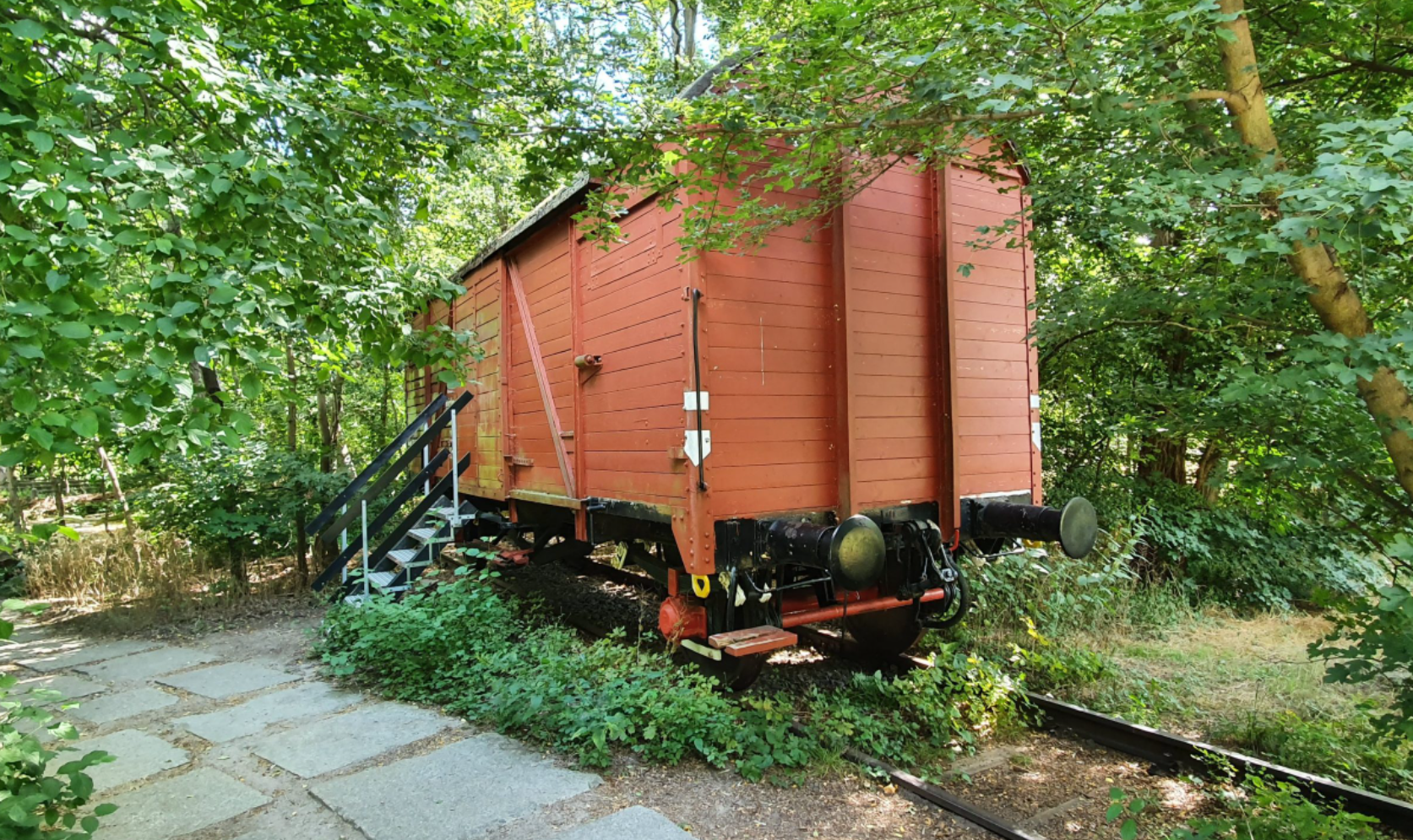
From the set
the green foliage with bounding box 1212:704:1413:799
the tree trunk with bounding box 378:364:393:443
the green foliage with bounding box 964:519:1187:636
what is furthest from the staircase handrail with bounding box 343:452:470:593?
the green foliage with bounding box 1212:704:1413:799

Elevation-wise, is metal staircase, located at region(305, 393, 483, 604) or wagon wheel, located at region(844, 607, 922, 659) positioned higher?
metal staircase, located at region(305, 393, 483, 604)

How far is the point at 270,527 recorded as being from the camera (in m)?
7.14

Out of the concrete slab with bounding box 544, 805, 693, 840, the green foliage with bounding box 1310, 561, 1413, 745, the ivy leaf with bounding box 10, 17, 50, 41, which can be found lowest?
the concrete slab with bounding box 544, 805, 693, 840

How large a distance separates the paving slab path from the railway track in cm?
124

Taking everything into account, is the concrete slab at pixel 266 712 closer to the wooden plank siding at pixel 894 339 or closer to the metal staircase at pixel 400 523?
the metal staircase at pixel 400 523

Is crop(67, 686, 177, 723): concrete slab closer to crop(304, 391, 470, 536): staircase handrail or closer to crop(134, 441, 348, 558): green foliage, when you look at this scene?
crop(304, 391, 470, 536): staircase handrail

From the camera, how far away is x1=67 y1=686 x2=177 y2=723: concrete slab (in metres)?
3.93

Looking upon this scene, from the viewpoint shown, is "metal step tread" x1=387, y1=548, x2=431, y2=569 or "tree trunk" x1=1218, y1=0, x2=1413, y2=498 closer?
"tree trunk" x1=1218, y1=0, x2=1413, y2=498

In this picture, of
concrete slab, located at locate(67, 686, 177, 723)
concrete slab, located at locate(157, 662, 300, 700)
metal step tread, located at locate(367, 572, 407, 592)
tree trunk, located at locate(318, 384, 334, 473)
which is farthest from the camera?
tree trunk, located at locate(318, 384, 334, 473)

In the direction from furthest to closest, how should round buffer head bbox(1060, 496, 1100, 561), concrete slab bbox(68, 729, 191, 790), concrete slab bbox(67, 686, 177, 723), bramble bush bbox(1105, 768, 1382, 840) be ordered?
concrete slab bbox(67, 686, 177, 723) < round buffer head bbox(1060, 496, 1100, 561) < concrete slab bbox(68, 729, 191, 790) < bramble bush bbox(1105, 768, 1382, 840)

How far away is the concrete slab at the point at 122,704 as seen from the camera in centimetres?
393

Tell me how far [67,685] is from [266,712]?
176cm

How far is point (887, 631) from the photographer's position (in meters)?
4.72

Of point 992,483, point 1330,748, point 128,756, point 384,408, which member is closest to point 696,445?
point 992,483
